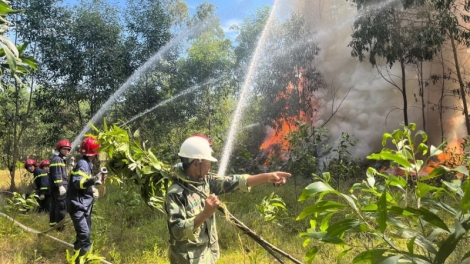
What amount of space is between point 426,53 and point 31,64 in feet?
36.1

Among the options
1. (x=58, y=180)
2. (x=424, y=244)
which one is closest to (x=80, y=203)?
(x=58, y=180)

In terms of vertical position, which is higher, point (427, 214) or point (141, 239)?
point (427, 214)

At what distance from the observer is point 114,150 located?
241 cm

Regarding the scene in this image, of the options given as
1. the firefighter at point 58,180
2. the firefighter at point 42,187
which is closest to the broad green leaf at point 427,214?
the firefighter at point 58,180

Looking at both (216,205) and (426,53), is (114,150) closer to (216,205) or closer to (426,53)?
(216,205)

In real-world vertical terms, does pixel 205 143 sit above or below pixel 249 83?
below

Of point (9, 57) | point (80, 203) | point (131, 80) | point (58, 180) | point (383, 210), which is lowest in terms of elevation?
point (80, 203)

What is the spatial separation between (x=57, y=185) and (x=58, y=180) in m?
0.12

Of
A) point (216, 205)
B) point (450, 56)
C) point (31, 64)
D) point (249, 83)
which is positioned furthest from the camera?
point (249, 83)

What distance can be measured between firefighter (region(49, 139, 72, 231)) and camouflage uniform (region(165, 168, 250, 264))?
4164 mm

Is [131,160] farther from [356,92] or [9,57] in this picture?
[356,92]

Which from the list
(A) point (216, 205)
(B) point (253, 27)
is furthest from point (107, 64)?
(A) point (216, 205)

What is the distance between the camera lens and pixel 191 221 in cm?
220

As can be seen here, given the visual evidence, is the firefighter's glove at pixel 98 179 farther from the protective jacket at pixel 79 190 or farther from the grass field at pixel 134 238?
the grass field at pixel 134 238
